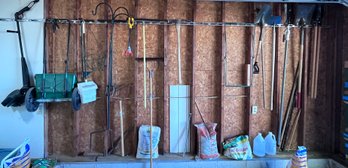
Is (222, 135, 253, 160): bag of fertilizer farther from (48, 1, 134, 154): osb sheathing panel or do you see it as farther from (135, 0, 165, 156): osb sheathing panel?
(48, 1, 134, 154): osb sheathing panel

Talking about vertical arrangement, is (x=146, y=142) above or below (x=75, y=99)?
below

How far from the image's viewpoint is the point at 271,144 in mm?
3613

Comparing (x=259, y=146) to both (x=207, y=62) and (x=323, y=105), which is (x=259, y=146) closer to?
(x=323, y=105)

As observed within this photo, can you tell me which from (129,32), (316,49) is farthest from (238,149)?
(129,32)

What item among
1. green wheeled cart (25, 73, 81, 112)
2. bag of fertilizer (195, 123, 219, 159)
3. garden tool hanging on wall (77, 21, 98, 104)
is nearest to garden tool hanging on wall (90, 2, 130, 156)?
garden tool hanging on wall (77, 21, 98, 104)

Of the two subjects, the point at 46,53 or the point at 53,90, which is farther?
the point at 46,53

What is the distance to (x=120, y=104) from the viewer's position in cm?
345

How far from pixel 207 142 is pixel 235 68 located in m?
1.02

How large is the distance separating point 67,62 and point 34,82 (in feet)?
1.46

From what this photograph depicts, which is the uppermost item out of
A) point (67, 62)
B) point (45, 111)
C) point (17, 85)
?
point (67, 62)

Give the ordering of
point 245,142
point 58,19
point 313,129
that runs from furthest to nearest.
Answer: point 313,129
point 245,142
point 58,19

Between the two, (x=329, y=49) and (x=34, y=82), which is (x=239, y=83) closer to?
(x=329, y=49)

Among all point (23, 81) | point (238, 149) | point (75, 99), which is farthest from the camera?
point (238, 149)

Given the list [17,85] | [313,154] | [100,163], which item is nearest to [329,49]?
[313,154]
